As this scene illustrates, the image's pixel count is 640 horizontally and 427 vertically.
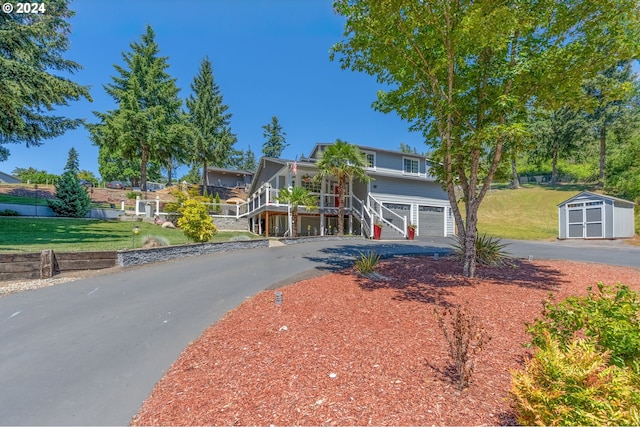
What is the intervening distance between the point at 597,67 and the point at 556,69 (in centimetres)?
118

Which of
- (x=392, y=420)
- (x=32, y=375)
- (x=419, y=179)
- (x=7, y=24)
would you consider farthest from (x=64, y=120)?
(x=419, y=179)

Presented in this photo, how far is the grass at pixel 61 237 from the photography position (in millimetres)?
10055

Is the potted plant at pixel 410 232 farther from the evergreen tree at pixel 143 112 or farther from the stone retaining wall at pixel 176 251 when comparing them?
the evergreen tree at pixel 143 112

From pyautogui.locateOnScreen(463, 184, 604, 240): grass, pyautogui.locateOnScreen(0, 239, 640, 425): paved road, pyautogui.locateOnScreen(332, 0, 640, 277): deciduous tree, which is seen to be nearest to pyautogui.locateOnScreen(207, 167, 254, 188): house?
pyautogui.locateOnScreen(463, 184, 604, 240): grass

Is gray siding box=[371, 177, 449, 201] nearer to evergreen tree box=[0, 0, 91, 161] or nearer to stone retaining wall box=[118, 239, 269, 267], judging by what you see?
stone retaining wall box=[118, 239, 269, 267]

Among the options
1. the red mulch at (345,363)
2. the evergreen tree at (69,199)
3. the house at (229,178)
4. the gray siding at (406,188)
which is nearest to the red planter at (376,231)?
the gray siding at (406,188)

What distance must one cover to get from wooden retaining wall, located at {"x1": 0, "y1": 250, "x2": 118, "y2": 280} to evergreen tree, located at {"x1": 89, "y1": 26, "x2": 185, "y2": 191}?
1877 cm

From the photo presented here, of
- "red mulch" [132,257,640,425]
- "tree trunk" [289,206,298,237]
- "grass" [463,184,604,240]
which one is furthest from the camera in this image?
"grass" [463,184,604,240]

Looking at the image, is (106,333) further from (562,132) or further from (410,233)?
(562,132)

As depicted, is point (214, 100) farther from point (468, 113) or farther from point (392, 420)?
point (392, 420)

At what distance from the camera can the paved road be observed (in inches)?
120

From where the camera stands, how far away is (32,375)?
352 cm

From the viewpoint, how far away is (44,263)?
24.9 feet

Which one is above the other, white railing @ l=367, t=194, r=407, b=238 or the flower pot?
white railing @ l=367, t=194, r=407, b=238
